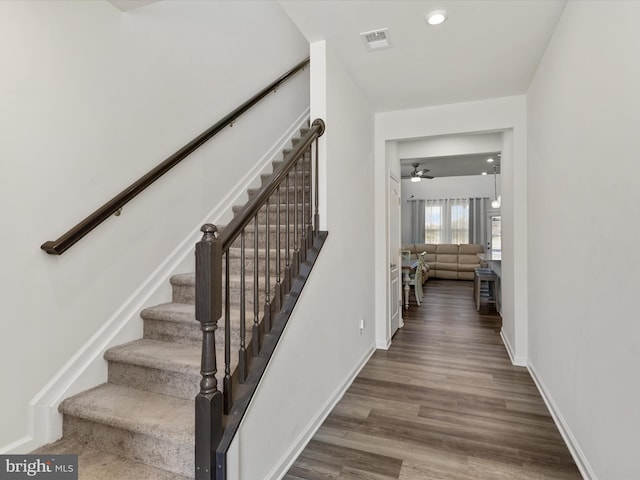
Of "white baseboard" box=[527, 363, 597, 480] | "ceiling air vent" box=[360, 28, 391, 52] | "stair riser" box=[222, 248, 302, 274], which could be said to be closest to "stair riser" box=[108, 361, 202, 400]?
"stair riser" box=[222, 248, 302, 274]

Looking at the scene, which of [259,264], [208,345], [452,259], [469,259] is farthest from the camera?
[452,259]

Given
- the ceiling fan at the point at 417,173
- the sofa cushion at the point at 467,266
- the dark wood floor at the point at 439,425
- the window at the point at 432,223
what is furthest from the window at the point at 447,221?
the dark wood floor at the point at 439,425

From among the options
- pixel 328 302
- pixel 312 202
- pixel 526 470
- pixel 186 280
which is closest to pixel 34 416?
pixel 186 280

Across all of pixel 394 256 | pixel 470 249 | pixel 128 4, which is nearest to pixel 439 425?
pixel 394 256

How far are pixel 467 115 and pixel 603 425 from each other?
291cm

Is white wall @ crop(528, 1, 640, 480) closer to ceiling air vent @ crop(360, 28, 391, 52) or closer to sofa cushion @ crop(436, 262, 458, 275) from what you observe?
ceiling air vent @ crop(360, 28, 391, 52)

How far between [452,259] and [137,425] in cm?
943

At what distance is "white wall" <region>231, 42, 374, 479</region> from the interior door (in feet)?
1.63

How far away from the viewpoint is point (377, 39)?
245 centimetres

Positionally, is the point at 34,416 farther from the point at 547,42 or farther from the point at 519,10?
the point at 547,42

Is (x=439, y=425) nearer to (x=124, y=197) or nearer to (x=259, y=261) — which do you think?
(x=259, y=261)

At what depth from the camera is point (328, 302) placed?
2.50 metres

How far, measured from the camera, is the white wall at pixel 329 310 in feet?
5.73

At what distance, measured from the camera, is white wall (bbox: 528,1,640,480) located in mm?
1346
